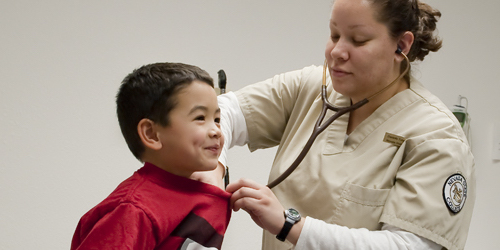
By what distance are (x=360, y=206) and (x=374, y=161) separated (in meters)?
0.11

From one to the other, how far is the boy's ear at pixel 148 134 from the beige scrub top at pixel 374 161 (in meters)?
0.44

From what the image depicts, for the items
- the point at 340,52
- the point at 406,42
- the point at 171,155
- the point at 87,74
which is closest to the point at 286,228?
the point at 171,155

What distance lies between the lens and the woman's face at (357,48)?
120cm

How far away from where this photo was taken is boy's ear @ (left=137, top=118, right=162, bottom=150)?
97 cm

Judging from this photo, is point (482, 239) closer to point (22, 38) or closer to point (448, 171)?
point (448, 171)

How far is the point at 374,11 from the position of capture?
1197 mm

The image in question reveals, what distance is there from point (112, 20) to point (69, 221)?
2.55 feet

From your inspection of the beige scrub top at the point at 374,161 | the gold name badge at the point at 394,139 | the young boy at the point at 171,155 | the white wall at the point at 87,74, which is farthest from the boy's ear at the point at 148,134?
the white wall at the point at 87,74

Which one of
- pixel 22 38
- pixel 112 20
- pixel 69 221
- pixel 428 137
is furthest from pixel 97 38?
pixel 428 137

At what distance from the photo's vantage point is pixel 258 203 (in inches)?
41.8

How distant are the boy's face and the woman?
131 mm

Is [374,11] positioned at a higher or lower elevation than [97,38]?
higher

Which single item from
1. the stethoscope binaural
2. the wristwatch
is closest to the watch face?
the wristwatch

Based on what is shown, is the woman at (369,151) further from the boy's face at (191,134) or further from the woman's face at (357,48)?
the boy's face at (191,134)
